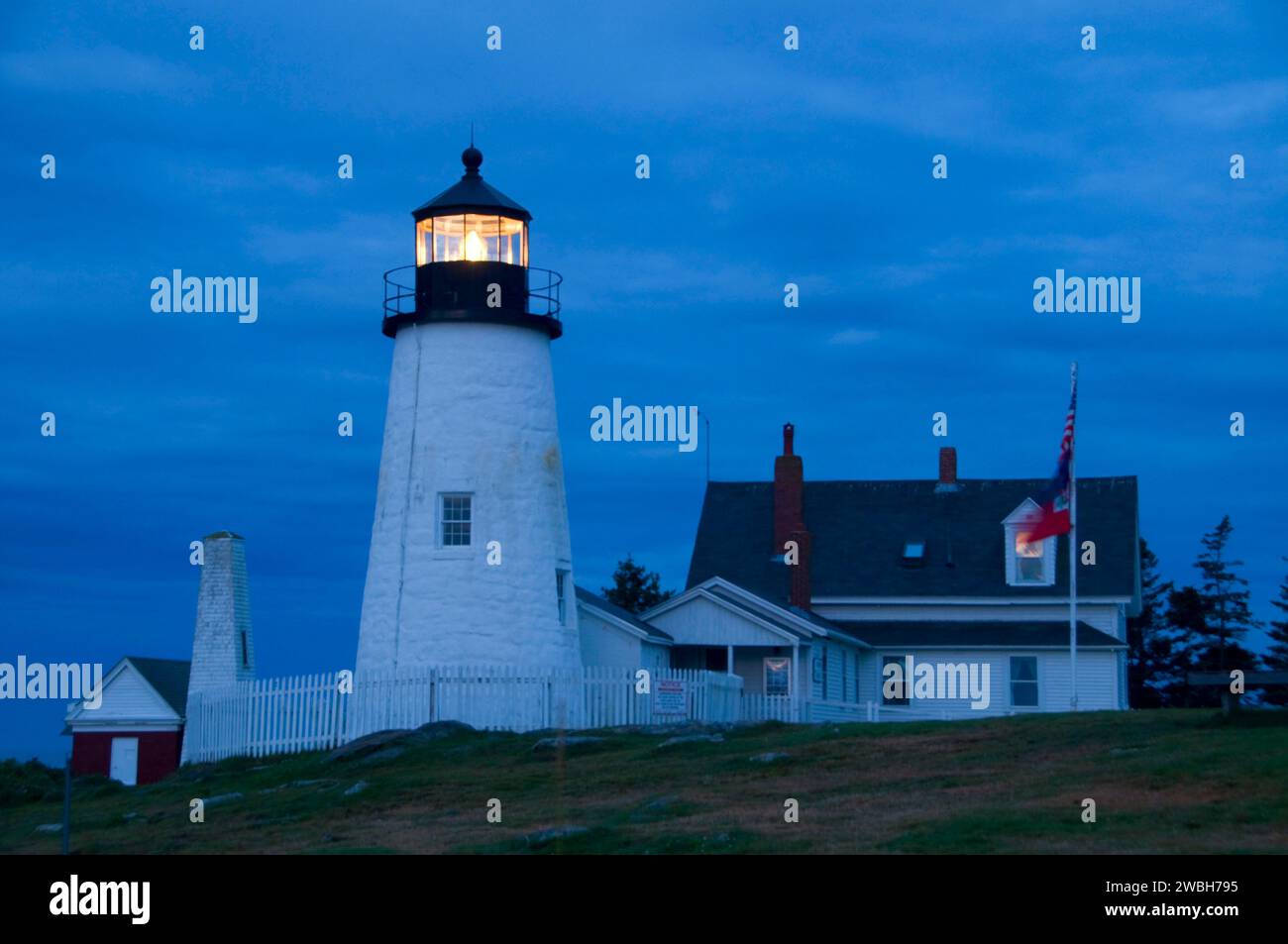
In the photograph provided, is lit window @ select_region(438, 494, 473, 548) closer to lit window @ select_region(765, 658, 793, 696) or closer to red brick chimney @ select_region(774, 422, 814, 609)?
lit window @ select_region(765, 658, 793, 696)

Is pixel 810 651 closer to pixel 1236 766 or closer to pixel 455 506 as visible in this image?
pixel 455 506

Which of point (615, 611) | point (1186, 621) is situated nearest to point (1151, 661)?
point (1186, 621)

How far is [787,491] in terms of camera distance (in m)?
46.3

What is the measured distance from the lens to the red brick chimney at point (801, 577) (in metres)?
44.2

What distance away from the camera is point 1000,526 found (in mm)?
46000

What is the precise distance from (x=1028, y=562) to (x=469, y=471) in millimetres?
17458

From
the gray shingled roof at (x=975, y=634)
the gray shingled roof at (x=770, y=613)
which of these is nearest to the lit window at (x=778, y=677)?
the gray shingled roof at (x=770, y=613)

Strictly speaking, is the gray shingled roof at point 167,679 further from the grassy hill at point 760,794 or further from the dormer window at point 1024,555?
the dormer window at point 1024,555

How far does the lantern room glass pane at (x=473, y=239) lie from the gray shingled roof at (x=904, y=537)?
44.5ft

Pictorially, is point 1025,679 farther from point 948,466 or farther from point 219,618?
point 219,618
